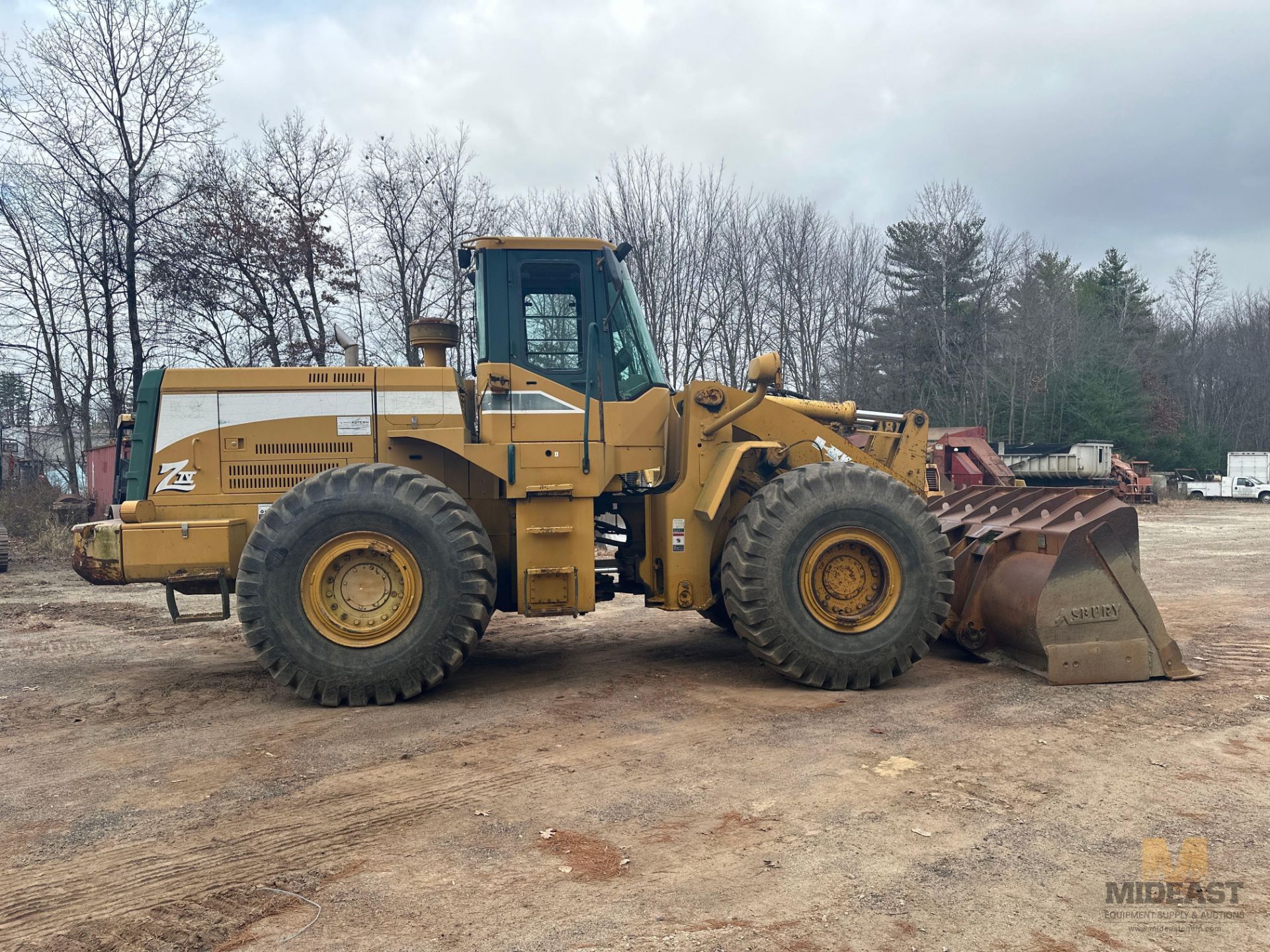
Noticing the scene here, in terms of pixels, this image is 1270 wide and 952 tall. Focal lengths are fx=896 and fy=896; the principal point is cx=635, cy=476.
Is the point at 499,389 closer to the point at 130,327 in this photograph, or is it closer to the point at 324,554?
the point at 324,554

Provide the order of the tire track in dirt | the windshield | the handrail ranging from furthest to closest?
1. the windshield
2. the handrail
3. the tire track in dirt

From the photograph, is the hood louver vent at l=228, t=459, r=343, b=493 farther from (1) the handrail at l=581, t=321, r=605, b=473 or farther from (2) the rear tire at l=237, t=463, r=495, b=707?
(1) the handrail at l=581, t=321, r=605, b=473

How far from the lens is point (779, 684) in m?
6.12

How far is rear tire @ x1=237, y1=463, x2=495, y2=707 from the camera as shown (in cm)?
555

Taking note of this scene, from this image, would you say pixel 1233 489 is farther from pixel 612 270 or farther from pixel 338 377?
pixel 338 377

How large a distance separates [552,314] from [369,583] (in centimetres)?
225

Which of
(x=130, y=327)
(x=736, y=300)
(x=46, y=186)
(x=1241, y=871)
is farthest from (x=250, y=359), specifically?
(x=1241, y=871)

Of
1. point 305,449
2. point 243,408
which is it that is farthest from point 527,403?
point 243,408

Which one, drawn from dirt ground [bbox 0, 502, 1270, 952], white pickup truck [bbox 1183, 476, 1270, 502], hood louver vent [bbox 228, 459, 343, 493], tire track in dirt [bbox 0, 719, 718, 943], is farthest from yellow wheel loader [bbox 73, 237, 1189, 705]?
white pickup truck [bbox 1183, 476, 1270, 502]

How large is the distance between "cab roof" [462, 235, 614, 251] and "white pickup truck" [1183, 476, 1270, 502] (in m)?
37.6

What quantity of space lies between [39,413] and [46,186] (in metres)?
6.37

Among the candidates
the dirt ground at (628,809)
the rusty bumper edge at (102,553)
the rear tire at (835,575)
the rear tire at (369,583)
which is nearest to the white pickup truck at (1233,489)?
the dirt ground at (628,809)

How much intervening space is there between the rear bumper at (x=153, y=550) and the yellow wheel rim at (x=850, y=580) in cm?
381

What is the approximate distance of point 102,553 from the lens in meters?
5.76
